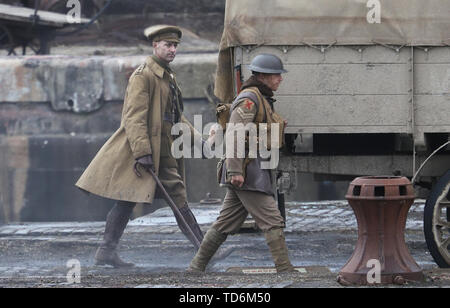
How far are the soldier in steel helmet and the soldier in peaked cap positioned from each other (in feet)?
4.23

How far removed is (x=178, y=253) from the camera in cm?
1027

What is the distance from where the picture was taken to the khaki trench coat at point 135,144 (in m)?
9.24

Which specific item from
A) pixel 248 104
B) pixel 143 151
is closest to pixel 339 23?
pixel 248 104

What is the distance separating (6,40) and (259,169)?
8.98 m

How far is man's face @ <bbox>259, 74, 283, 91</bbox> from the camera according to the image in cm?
804

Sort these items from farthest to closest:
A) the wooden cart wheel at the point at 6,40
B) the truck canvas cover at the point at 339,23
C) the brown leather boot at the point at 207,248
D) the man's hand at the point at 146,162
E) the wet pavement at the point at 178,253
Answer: the wooden cart wheel at the point at 6,40
the man's hand at the point at 146,162
the truck canvas cover at the point at 339,23
the brown leather boot at the point at 207,248
the wet pavement at the point at 178,253

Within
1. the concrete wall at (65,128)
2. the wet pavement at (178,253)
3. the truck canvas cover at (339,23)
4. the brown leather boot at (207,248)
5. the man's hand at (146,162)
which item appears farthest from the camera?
the concrete wall at (65,128)

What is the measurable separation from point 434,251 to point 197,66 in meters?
5.74

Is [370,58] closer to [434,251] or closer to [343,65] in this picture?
[343,65]

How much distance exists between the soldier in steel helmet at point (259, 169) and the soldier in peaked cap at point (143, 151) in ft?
4.23

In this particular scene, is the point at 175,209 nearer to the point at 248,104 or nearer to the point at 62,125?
the point at 248,104

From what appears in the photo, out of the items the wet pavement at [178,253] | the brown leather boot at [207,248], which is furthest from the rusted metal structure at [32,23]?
the brown leather boot at [207,248]

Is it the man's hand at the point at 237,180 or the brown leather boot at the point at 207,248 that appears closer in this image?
the man's hand at the point at 237,180

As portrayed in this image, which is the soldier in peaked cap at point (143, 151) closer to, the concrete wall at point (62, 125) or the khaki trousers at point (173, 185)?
the khaki trousers at point (173, 185)
